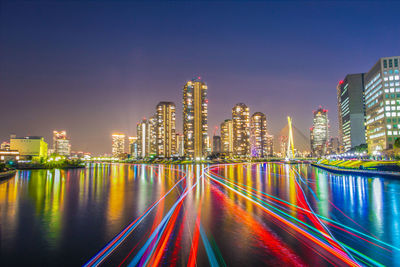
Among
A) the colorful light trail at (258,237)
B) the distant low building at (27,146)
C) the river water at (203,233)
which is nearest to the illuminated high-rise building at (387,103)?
the river water at (203,233)

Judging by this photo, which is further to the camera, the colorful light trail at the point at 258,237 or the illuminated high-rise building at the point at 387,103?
the illuminated high-rise building at the point at 387,103

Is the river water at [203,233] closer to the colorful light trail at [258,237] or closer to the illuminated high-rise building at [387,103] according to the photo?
the colorful light trail at [258,237]

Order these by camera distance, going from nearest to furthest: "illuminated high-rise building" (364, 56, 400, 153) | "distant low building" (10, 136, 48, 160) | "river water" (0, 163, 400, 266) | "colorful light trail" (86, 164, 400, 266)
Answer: "colorful light trail" (86, 164, 400, 266) → "river water" (0, 163, 400, 266) → "illuminated high-rise building" (364, 56, 400, 153) → "distant low building" (10, 136, 48, 160)

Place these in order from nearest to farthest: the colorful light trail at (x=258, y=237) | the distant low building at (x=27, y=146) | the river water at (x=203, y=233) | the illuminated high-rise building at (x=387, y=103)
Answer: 1. the colorful light trail at (x=258, y=237)
2. the river water at (x=203, y=233)
3. the illuminated high-rise building at (x=387, y=103)
4. the distant low building at (x=27, y=146)

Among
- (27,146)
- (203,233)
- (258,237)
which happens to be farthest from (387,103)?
(27,146)

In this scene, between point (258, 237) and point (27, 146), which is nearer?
point (258, 237)

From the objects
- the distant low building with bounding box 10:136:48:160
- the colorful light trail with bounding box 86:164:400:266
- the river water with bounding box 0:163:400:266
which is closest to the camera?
the colorful light trail with bounding box 86:164:400:266

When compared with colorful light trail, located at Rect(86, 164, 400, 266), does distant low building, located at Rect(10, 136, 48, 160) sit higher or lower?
higher

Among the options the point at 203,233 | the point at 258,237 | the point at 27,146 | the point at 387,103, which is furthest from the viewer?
the point at 27,146

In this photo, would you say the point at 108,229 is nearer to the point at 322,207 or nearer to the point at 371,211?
the point at 322,207

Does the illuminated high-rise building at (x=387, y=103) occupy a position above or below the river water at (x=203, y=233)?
above

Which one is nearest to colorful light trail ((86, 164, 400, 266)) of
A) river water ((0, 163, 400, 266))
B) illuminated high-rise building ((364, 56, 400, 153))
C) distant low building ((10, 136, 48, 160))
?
→ river water ((0, 163, 400, 266))

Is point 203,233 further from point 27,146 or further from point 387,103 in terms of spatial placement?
point 27,146

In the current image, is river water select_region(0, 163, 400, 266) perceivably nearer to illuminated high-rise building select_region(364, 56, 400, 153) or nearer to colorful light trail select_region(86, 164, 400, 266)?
colorful light trail select_region(86, 164, 400, 266)
